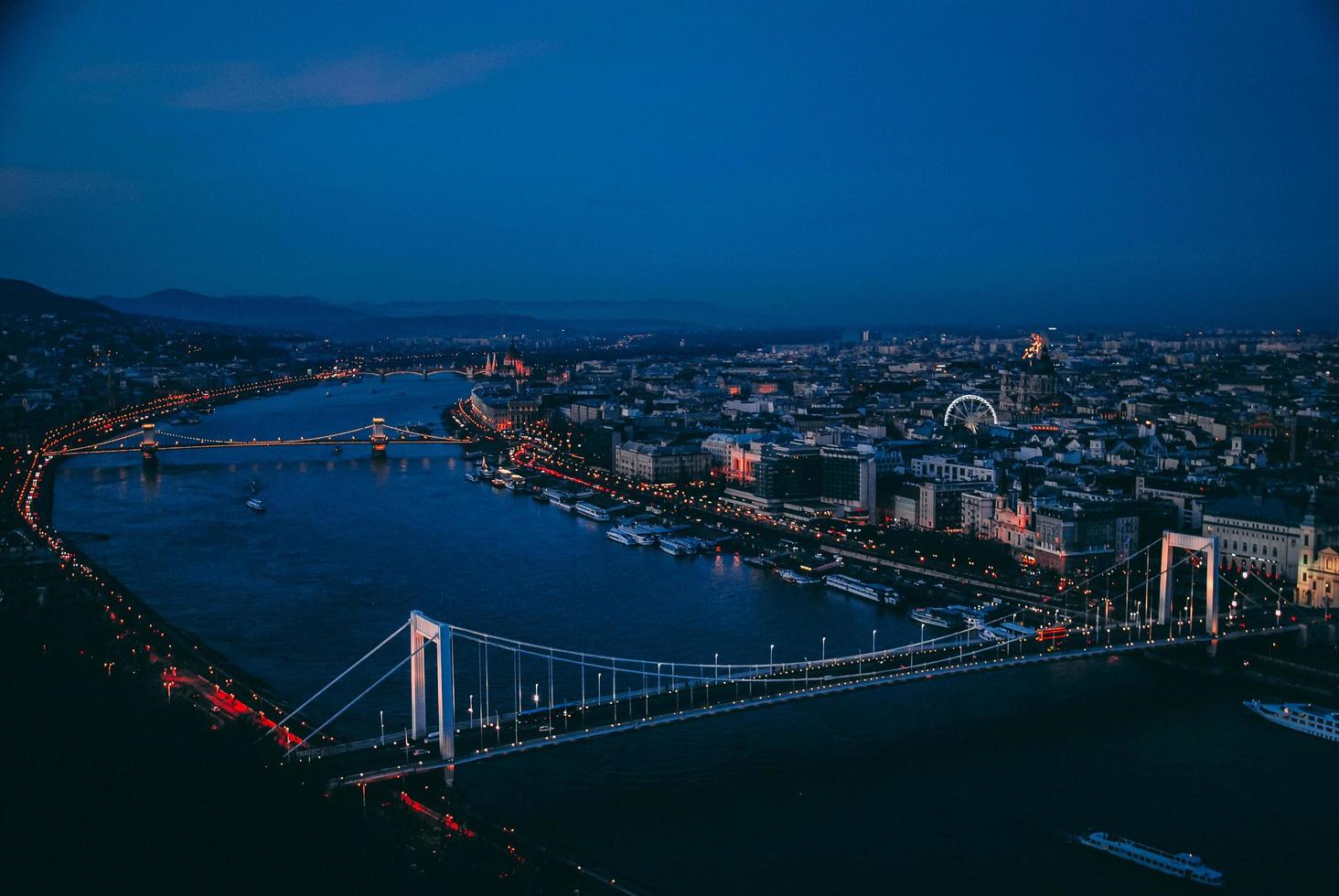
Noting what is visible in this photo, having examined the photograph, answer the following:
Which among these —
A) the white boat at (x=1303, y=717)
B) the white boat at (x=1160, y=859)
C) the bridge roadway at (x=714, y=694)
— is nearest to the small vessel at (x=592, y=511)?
the bridge roadway at (x=714, y=694)

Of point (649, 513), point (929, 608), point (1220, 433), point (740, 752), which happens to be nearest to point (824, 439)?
point (649, 513)

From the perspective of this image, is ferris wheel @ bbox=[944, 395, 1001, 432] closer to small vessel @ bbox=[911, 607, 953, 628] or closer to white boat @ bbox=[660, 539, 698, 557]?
white boat @ bbox=[660, 539, 698, 557]

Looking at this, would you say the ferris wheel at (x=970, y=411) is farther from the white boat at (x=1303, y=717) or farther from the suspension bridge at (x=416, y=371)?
the suspension bridge at (x=416, y=371)

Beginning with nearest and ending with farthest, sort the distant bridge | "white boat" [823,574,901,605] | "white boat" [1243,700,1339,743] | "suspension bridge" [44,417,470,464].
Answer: "white boat" [1243,700,1339,743] → "white boat" [823,574,901,605] → "suspension bridge" [44,417,470,464] → the distant bridge

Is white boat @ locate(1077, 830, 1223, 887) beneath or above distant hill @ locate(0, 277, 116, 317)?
beneath

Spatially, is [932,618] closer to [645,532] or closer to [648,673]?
[648,673]

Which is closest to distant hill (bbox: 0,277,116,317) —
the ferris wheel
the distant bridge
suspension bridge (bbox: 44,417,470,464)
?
the distant bridge
